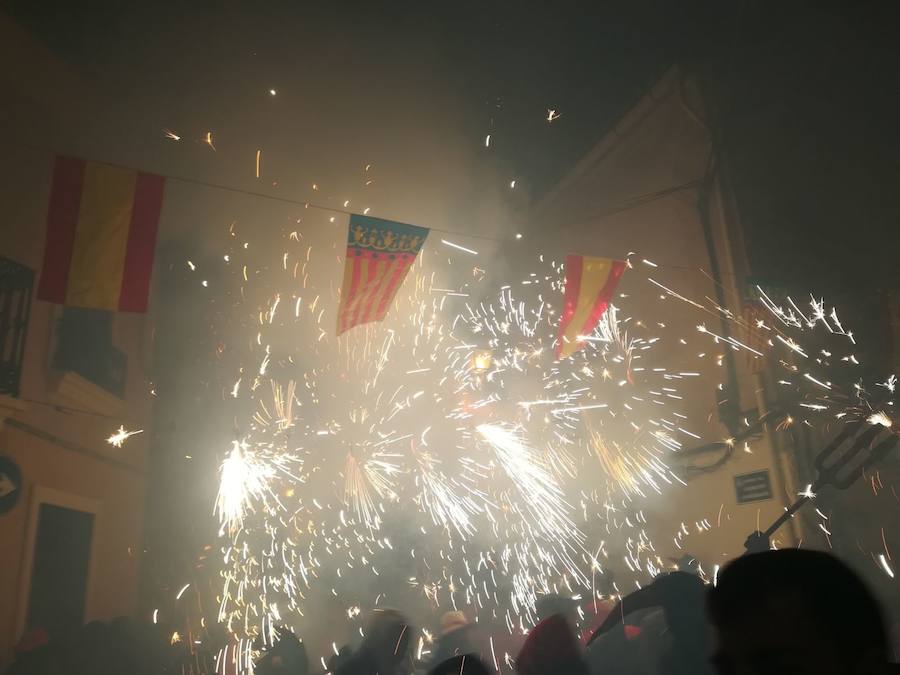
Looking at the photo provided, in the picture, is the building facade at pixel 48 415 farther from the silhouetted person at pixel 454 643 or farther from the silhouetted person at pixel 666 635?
the silhouetted person at pixel 666 635

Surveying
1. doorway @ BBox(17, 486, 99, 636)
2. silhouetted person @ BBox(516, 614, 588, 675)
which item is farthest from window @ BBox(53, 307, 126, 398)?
silhouetted person @ BBox(516, 614, 588, 675)

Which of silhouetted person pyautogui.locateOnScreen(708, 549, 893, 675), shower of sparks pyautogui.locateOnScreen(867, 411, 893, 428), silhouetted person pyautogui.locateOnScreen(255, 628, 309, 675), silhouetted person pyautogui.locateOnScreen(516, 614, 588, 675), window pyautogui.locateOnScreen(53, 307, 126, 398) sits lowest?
silhouetted person pyautogui.locateOnScreen(255, 628, 309, 675)

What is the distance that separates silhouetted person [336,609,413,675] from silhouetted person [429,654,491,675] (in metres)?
1.39

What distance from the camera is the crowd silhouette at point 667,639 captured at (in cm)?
116

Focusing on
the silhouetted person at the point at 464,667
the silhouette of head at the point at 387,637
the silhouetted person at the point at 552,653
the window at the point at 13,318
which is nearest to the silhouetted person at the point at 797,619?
the silhouetted person at the point at 464,667

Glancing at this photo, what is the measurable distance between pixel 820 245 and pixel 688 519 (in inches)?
146

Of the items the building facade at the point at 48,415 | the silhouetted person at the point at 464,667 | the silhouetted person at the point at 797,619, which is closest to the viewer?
the silhouetted person at the point at 797,619

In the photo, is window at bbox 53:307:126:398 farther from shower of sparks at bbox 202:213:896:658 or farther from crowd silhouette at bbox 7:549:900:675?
crowd silhouette at bbox 7:549:900:675

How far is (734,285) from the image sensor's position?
9.09 meters

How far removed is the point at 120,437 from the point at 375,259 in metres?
7.23

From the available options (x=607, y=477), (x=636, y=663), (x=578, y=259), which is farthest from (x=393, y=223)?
(x=607, y=477)

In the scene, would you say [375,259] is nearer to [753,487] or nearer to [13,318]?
[13,318]

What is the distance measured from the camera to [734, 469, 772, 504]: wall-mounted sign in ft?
27.7

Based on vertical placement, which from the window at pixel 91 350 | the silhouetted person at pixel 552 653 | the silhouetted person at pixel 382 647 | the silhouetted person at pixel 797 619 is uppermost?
the window at pixel 91 350
